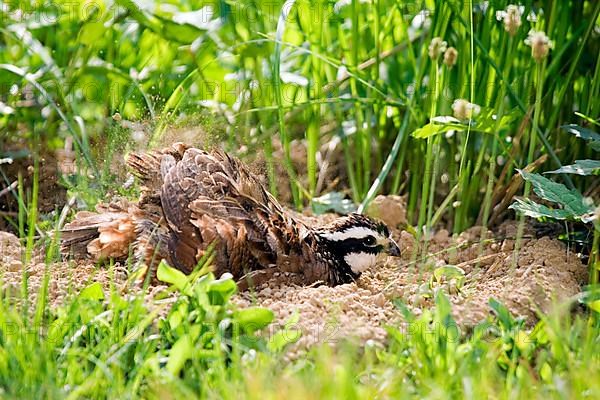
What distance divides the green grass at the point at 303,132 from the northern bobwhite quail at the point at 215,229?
255 mm

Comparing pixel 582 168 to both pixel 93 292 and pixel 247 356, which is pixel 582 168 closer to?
pixel 247 356

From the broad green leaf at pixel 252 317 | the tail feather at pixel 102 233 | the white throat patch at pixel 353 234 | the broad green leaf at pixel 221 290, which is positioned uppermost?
the broad green leaf at pixel 221 290

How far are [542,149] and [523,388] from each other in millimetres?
1873

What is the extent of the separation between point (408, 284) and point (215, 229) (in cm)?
82

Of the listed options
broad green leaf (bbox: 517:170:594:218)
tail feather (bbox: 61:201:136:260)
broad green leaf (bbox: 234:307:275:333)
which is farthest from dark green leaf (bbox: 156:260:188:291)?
broad green leaf (bbox: 517:170:594:218)

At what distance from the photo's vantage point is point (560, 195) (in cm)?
392

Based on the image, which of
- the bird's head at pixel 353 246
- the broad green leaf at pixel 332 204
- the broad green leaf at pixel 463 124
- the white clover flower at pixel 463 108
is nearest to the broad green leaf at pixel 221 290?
the bird's head at pixel 353 246

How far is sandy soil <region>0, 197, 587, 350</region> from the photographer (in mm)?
3564

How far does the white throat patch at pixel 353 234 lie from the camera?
4.30 metres

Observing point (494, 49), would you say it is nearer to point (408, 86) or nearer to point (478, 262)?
point (408, 86)

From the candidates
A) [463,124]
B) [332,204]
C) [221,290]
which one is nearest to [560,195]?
[463,124]

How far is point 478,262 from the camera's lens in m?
4.25

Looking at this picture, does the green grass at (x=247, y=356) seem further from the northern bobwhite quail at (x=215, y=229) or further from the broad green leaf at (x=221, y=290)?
the northern bobwhite quail at (x=215, y=229)

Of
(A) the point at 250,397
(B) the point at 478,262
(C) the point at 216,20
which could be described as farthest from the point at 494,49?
(A) the point at 250,397
